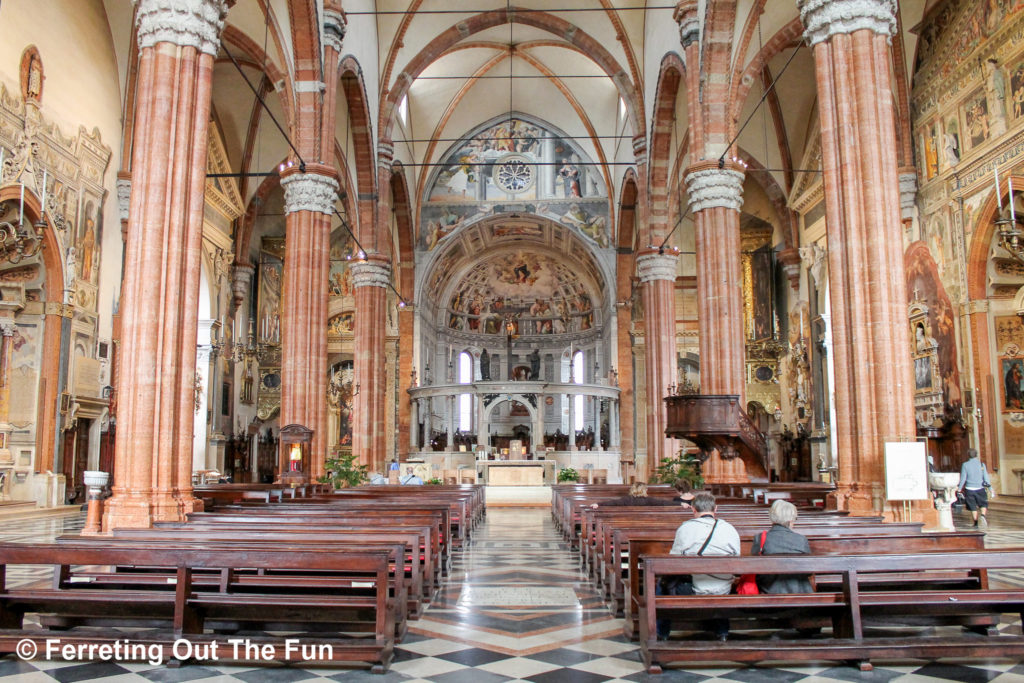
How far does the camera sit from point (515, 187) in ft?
109

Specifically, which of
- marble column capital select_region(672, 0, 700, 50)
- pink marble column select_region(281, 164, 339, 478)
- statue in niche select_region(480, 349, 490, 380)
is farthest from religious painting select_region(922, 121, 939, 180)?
statue in niche select_region(480, 349, 490, 380)

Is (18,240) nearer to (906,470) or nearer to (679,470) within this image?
(679,470)

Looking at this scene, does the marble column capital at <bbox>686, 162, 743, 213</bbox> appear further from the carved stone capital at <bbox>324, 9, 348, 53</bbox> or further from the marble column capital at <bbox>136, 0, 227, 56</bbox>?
the marble column capital at <bbox>136, 0, 227, 56</bbox>

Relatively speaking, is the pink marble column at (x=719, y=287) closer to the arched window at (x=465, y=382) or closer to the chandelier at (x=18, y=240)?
the chandelier at (x=18, y=240)

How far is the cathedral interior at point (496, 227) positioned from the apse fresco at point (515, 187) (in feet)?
0.48

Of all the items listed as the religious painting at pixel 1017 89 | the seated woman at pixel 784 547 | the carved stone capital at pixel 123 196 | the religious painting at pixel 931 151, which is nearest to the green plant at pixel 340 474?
the carved stone capital at pixel 123 196

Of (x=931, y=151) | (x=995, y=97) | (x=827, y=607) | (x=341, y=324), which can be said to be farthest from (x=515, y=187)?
(x=827, y=607)

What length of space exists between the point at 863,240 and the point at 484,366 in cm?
2907

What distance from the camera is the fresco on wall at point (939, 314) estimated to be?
16688mm

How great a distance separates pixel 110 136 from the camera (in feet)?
62.7

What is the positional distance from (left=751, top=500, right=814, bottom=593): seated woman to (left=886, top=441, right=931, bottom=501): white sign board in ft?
15.1

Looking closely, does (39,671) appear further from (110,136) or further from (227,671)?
(110,136)

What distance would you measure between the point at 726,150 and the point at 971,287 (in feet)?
18.8

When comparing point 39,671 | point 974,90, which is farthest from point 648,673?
point 974,90
